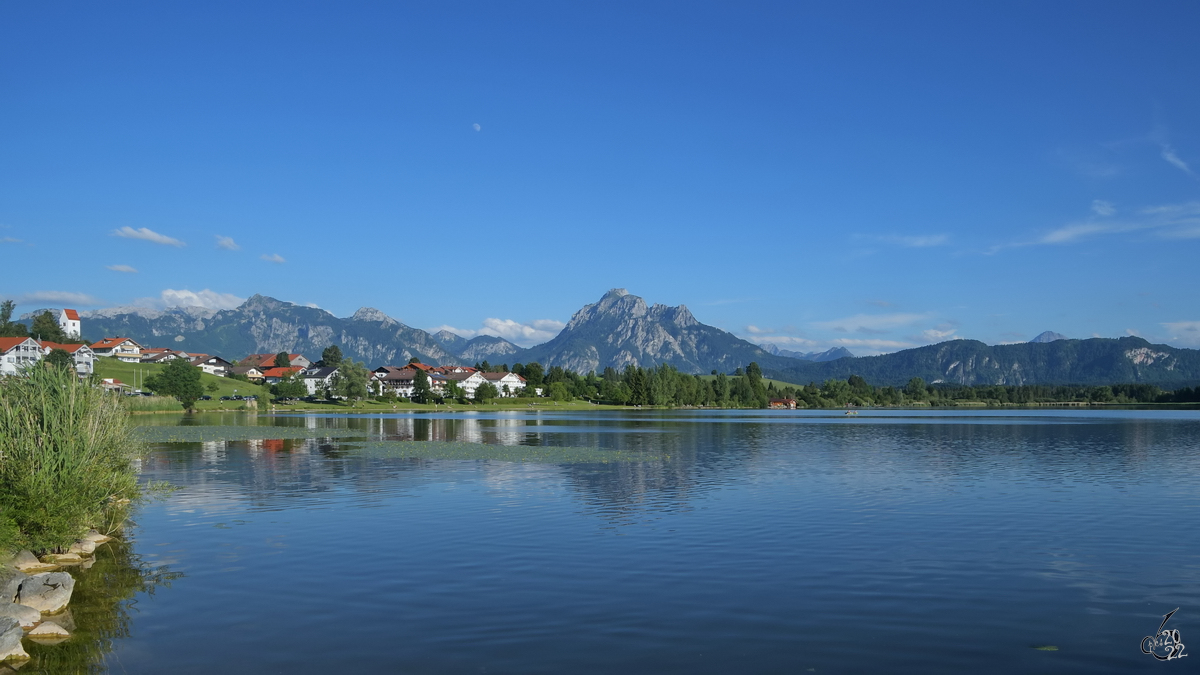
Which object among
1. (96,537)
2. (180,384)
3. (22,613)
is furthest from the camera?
(180,384)

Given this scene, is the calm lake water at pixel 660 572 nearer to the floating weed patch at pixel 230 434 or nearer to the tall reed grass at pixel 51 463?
the tall reed grass at pixel 51 463

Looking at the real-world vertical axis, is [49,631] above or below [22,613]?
below

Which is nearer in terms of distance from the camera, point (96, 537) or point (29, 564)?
point (29, 564)

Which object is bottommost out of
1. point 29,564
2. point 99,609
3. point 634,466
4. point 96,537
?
point 634,466

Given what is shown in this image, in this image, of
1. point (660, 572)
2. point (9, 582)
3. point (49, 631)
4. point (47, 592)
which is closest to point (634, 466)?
point (660, 572)

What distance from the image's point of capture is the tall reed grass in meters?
24.6

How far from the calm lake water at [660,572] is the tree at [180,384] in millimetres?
134000

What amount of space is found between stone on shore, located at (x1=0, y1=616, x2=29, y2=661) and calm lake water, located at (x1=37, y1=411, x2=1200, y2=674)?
2.65 feet

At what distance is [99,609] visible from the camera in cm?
2091

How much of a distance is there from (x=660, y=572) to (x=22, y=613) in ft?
52.4

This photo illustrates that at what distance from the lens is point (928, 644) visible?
17.6 meters

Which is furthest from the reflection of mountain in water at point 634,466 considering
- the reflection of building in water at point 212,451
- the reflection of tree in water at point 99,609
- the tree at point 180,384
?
the tree at point 180,384

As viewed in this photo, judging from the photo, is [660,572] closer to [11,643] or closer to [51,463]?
[11,643]

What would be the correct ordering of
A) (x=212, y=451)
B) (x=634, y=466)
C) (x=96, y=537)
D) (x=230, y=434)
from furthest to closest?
(x=230, y=434) < (x=212, y=451) < (x=634, y=466) < (x=96, y=537)
